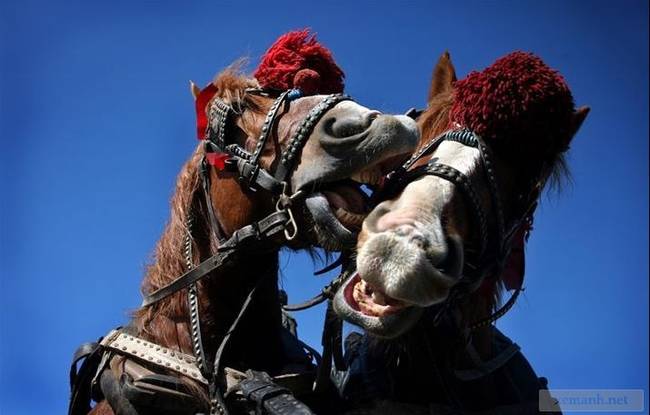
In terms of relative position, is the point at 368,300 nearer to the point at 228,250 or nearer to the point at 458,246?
the point at 458,246

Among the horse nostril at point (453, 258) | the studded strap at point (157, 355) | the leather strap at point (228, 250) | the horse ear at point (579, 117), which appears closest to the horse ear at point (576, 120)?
the horse ear at point (579, 117)

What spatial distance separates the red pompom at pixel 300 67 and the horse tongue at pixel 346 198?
1.73ft

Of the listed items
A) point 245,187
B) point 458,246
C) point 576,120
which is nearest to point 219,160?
point 245,187

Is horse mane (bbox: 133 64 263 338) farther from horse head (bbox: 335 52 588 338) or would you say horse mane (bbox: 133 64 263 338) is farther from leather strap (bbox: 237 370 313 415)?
horse head (bbox: 335 52 588 338)

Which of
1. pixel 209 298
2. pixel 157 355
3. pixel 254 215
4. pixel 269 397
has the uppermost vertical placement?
pixel 254 215

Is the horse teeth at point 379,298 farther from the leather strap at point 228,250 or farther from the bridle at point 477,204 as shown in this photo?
the leather strap at point 228,250

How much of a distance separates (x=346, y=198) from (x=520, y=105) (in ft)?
2.61

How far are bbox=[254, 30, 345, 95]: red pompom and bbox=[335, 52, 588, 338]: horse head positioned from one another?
1.57 ft

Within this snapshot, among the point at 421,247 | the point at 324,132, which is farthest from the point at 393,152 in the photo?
the point at 421,247

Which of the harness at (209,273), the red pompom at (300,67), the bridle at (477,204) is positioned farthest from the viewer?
the red pompom at (300,67)

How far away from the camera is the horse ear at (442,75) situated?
3.76m

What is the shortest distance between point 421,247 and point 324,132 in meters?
0.70

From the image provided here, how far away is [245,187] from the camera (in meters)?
3.14

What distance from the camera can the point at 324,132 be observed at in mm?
2928
